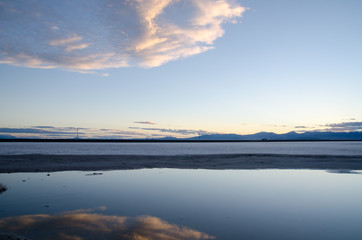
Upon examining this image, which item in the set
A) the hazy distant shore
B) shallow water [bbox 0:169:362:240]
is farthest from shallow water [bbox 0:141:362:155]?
shallow water [bbox 0:169:362:240]

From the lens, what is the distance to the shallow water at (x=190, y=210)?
22.1 ft

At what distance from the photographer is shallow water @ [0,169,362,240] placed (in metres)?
6.72

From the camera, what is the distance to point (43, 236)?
6.21 m

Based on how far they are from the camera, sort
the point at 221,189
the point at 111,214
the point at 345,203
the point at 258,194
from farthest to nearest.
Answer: the point at 221,189, the point at 258,194, the point at 345,203, the point at 111,214

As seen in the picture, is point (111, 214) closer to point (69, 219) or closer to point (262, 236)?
point (69, 219)

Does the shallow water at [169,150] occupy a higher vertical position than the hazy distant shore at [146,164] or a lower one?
lower

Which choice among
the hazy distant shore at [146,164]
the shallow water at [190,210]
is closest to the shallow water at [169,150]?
the hazy distant shore at [146,164]

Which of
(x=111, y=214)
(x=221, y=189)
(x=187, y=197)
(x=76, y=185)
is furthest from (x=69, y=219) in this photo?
(x=221, y=189)

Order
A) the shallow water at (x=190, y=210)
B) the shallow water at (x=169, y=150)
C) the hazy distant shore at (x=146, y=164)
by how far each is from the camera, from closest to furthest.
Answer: the shallow water at (x=190, y=210) < the hazy distant shore at (x=146, y=164) < the shallow water at (x=169, y=150)

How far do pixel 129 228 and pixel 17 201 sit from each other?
6.21 metres

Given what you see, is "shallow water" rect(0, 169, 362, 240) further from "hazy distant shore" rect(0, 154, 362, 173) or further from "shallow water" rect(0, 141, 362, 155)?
"shallow water" rect(0, 141, 362, 155)

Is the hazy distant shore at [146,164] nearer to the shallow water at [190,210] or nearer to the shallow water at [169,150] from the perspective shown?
the shallow water at [190,210]

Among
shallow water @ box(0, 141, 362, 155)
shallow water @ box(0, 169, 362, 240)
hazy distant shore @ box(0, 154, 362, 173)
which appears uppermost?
shallow water @ box(0, 169, 362, 240)

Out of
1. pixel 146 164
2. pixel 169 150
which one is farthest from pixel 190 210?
pixel 169 150
